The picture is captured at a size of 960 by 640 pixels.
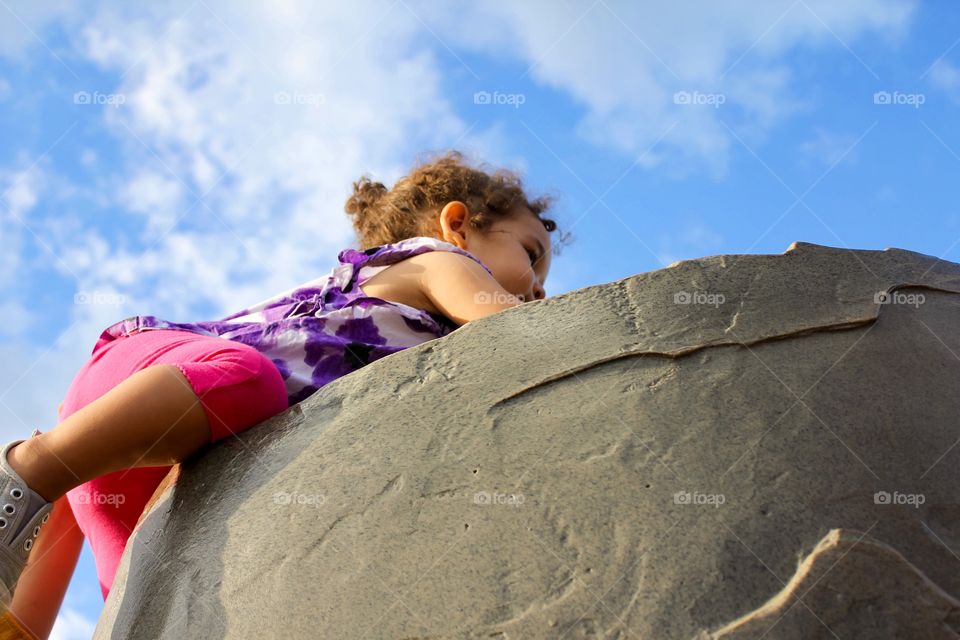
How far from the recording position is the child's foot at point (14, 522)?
2.21 m

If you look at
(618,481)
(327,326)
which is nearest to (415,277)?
(327,326)

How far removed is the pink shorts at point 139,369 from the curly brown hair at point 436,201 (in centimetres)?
156

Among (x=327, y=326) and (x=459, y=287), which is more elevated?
(x=459, y=287)

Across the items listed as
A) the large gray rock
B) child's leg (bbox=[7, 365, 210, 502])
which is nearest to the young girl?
child's leg (bbox=[7, 365, 210, 502])

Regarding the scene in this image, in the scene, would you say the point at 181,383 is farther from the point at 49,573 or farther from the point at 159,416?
the point at 49,573

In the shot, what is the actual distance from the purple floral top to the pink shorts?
0.16 meters

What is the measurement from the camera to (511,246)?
151 inches

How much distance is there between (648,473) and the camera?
1998 millimetres

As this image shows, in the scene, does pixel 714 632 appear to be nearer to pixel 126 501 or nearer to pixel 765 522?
pixel 765 522

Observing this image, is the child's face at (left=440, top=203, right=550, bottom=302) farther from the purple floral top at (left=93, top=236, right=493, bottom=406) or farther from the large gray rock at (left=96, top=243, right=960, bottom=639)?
the large gray rock at (left=96, top=243, right=960, bottom=639)

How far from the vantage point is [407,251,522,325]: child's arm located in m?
2.73

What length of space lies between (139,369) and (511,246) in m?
1.68

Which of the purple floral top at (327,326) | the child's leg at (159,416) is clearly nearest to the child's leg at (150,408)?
the child's leg at (159,416)

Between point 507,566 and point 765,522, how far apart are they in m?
0.50
